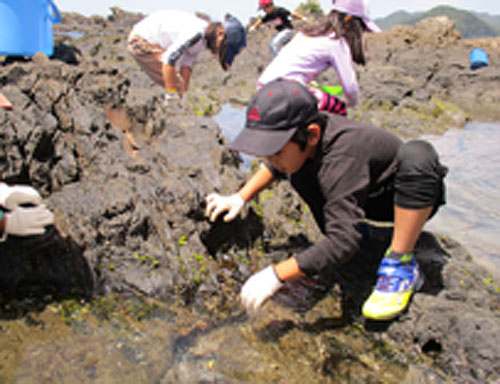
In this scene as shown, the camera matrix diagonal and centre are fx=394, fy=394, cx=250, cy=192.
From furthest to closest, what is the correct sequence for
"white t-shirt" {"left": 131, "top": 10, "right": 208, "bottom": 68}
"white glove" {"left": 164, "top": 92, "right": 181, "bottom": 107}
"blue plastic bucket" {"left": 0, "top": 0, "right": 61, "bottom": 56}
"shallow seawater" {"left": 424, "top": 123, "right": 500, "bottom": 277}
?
"white t-shirt" {"left": 131, "top": 10, "right": 208, "bottom": 68} < "white glove" {"left": 164, "top": 92, "right": 181, "bottom": 107} < "blue plastic bucket" {"left": 0, "top": 0, "right": 61, "bottom": 56} < "shallow seawater" {"left": 424, "top": 123, "right": 500, "bottom": 277}

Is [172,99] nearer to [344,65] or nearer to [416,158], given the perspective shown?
[344,65]

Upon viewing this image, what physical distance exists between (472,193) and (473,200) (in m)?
0.23

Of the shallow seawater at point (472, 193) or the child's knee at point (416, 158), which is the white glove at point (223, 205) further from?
the shallow seawater at point (472, 193)

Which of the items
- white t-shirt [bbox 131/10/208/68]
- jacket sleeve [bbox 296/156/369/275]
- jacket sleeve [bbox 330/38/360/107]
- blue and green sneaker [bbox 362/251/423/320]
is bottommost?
blue and green sneaker [bbox 362/251/423/320]

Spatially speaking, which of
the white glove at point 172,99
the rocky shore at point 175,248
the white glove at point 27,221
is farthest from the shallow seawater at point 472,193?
the white glove at point 27,221

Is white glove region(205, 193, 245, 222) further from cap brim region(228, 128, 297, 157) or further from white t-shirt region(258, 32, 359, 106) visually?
white t-shirt region(258, 32, 359, 106)

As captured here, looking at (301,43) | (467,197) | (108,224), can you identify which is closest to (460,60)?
(467,197)

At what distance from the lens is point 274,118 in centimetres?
169

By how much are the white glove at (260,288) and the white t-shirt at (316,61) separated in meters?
1.57

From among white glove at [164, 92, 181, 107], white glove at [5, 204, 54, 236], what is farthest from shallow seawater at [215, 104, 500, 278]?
white glove at [5, 204, 54, 236]

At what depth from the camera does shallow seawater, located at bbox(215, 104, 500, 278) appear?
3.23 m

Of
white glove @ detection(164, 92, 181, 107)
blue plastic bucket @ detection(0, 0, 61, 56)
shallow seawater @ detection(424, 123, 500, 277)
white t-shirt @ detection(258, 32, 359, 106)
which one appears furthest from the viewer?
white glove @ detection(164, 92, 181, 107)

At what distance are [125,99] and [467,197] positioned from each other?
3.58 meters

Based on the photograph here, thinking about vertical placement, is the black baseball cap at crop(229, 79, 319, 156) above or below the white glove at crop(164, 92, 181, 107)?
above
